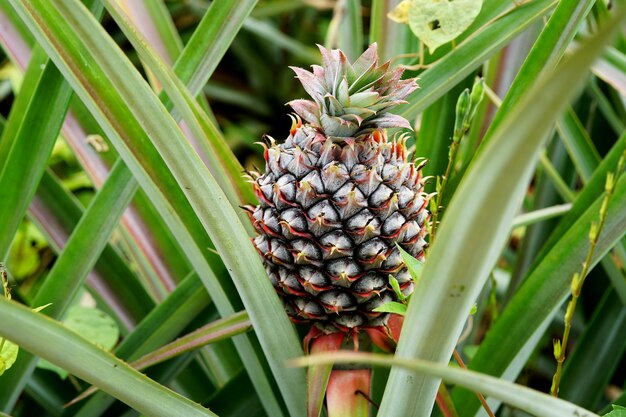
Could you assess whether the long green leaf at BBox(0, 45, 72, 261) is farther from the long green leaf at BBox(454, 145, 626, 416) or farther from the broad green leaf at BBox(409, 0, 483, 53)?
the long green leaf at BBox(454, 145, 626, 416)

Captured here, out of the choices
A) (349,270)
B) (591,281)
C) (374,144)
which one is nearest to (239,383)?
(349,270)

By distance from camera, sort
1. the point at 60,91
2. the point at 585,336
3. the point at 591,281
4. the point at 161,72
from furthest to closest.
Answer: the point at 591,281 < the point at 585,336 < the point at 60,91 < the point at 161,72

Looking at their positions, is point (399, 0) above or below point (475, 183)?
above

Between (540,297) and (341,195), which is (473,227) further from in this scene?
(540,297)

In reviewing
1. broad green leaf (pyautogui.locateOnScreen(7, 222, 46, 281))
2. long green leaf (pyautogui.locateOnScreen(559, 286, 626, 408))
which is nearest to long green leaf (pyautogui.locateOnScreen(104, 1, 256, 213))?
long green leaf (pyautogui.locateOnScreen(559, 286, 626, 408))

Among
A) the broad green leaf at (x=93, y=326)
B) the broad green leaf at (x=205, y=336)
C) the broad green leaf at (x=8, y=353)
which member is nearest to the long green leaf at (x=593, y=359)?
the broad green leaf at (x=205, y=336)

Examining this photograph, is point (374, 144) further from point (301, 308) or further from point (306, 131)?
point (301, 308)
